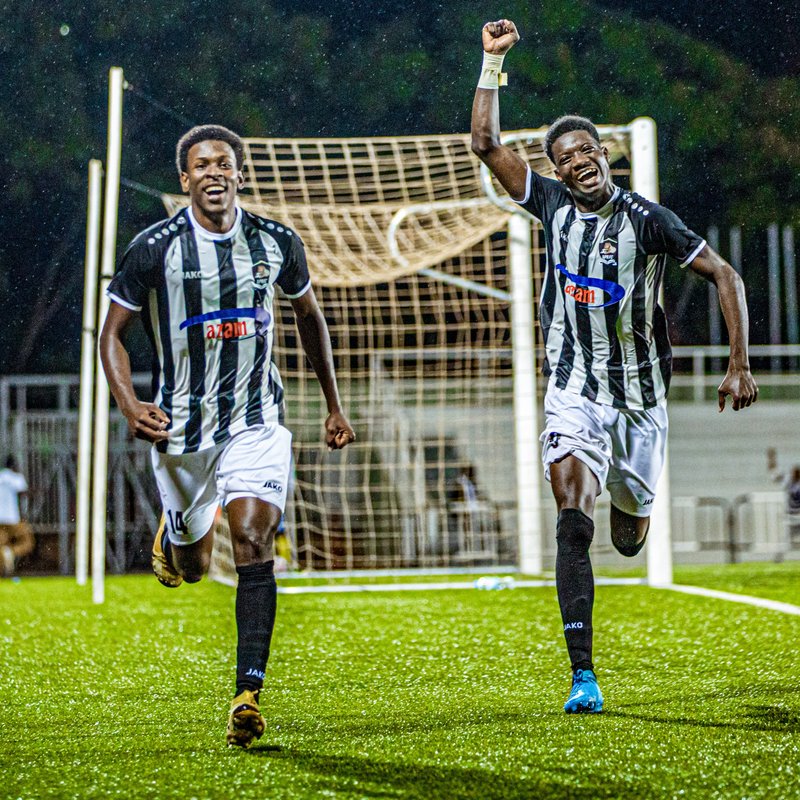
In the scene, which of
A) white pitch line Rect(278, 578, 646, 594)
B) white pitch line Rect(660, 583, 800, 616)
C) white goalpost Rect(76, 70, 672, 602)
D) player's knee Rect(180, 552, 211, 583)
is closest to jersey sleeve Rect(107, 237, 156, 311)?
player's knee Rect(180, 552, 211, 583)

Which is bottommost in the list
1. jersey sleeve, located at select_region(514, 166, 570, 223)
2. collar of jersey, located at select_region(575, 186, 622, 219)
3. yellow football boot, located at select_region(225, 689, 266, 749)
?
yellow football boot, located at select_region(225, 689, 266, 749)

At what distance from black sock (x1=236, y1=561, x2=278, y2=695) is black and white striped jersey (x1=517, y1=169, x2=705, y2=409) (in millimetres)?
1449

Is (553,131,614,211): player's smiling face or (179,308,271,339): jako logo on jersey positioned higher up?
(553,131,614,211): player's smiling face

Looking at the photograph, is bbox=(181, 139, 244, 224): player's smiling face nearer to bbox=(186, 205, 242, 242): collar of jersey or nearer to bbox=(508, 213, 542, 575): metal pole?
bbox=(186, 205, 242, 242): collar of jersey

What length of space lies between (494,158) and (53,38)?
20.8 metres

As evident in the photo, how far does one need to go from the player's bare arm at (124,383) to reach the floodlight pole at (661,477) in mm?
5895

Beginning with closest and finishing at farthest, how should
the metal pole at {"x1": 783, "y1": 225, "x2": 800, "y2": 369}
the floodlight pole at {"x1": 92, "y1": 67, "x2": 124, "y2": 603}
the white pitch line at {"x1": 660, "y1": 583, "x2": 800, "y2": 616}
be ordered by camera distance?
the white pitch line at {"x1": 660, "y1": 583, "x2": 800, "y2": 616} < the floodlight pole at {"x1": 92, "y1": 67, "x2": 124, "y2": 603} < the metal pole at {"x1": 783, "y1": 225, "x2": 800, "y2": 369}

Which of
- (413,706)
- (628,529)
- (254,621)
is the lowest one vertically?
(413,706)

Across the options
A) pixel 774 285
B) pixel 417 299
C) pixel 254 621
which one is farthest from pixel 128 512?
pixel 254 621

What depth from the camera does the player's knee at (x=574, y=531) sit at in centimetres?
451

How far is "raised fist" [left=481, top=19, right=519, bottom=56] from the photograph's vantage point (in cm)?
470

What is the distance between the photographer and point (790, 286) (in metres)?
24.5

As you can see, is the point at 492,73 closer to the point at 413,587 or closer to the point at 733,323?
the point at 733,323

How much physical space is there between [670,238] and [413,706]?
1.90 m
